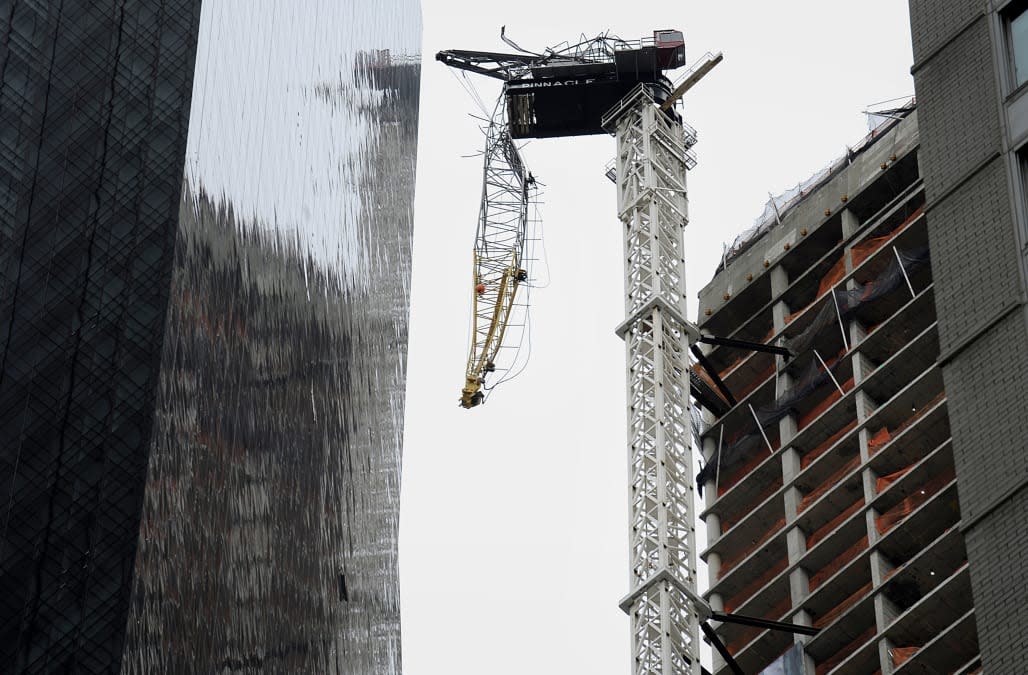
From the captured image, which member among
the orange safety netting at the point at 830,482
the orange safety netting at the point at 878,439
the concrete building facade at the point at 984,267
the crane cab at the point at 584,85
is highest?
the crane cab at the point at 584,85

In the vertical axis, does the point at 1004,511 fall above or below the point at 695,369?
below

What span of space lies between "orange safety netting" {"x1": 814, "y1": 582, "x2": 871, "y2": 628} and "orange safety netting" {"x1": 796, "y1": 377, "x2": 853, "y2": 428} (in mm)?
9578

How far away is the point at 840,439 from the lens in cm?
8188

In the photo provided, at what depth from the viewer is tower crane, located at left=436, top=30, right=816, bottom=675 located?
69.3 meters

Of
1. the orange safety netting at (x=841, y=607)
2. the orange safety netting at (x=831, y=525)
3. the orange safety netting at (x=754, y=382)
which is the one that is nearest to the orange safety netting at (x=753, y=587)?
the orange safety netting at (x=831, y=525)

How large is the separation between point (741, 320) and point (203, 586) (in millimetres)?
39092

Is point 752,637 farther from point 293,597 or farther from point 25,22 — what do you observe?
point 25,22

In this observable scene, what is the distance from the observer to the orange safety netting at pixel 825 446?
82750mm

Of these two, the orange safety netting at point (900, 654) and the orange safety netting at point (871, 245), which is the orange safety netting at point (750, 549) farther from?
the orange safety netting at point (871, 245)

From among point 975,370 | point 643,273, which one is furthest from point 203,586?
point 975,370

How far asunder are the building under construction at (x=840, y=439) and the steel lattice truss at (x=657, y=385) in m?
7.96

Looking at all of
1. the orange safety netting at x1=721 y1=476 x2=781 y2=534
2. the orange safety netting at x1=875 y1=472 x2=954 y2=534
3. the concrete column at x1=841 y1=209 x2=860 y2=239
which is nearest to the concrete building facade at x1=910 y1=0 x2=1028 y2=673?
the orange safety netting at x1=875 y1=472 x2=954 y2=534

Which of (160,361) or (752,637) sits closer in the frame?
(160,361)

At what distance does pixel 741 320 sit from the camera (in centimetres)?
9281
